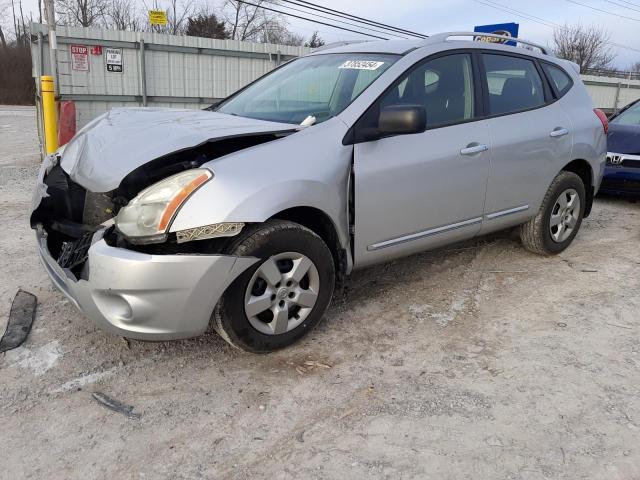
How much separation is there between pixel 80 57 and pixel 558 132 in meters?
8.29

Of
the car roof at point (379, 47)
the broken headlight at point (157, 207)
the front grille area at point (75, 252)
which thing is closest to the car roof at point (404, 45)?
the car roof at point (379, 47)

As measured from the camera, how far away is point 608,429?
2.54 m

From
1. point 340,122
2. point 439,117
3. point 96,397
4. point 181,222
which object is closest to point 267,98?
point 340,122

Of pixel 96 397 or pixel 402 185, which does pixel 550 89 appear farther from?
pixel 96 397

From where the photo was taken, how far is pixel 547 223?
4676 mm

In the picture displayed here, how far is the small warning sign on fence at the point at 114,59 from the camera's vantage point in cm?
995

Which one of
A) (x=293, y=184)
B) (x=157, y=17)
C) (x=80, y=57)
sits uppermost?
(x=157, y=17)

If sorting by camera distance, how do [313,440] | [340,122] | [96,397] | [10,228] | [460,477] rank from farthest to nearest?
[10,228]
[340,122]
[96,397]
[313,440]
[460,477]

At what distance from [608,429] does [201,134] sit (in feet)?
7.95

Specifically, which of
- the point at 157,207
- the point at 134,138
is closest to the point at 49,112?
the point at 134,138

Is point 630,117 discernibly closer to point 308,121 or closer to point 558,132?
point 558,132

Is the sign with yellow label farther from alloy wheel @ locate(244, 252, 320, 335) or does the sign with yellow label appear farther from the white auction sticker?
alloy wheel @ locate(244, 252, 320, 335)

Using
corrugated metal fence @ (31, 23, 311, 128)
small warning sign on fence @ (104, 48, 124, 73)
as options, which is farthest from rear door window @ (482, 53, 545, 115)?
small warning sign on fence @ (104, 48, 124, 73)

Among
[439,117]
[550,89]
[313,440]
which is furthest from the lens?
[550,89]
